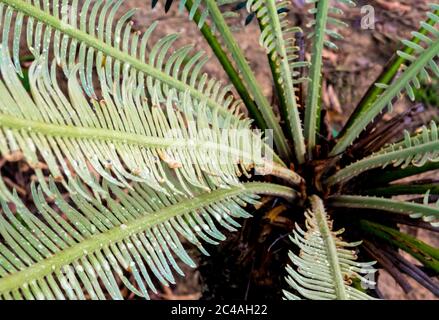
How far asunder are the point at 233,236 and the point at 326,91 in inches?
38.3

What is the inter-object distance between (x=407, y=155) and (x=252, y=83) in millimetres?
422

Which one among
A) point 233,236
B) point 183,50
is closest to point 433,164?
point 233,236

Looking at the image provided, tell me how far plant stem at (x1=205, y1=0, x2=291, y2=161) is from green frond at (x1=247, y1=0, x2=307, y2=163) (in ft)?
0.11

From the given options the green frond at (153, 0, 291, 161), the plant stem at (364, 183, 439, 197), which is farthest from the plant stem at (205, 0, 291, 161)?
the plant stem at (364, 183, 439, 197)

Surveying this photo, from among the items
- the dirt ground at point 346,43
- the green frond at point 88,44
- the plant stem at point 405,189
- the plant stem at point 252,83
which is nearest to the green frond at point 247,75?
the plant stem at point 252,83

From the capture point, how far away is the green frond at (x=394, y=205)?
3.48ft

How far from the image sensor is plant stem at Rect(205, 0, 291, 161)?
4.18 ft

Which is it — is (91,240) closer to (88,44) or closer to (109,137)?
(109,137)

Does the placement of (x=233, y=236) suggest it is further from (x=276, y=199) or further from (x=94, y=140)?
(x=94, y=140)

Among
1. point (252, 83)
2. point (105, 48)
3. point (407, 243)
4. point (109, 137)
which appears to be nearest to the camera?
point (109, 137)

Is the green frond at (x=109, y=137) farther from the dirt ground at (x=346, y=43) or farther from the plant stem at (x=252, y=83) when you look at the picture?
the dirt ground at (x=346, y=43)

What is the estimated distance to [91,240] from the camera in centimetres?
88

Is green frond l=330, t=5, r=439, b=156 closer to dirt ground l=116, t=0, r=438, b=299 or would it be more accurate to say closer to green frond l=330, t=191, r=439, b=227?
green frond l=330, t=191, r=439, b=227

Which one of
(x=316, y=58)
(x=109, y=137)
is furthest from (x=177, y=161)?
(x=316, y=58)
